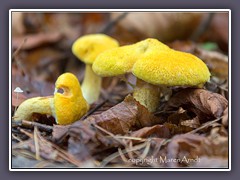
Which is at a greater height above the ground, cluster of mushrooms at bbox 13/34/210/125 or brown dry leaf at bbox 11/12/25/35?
brown dry leaf at bbox 11/12/25/35

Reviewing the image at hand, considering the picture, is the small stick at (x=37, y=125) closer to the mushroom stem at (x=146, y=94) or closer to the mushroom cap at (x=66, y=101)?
the mushroom cap at (x=66, y=101)

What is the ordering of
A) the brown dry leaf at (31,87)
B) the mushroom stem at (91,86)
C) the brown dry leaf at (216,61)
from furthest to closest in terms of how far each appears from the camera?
1. the brown dry leaf at (216,61)
2. the mushroom stem at (91,86)
3. the brown dry leaf at (31,87)

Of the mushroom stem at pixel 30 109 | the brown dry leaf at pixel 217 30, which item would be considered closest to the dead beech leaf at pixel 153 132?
the mushroom stem at pixel 30 109

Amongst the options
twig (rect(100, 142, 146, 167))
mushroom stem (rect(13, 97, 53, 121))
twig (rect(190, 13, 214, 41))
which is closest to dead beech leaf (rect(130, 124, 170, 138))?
twig (rect(100, 142, 146, 167))

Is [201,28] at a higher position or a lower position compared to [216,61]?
Result: higher

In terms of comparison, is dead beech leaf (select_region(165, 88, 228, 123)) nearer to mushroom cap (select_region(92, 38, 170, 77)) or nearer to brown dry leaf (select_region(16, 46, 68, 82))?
mushroom cap (select_region(92, 38, 170, 77))

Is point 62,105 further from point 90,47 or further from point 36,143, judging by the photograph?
point 90,47

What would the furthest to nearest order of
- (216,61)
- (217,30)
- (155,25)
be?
(217,30), (155,25), (216,61)

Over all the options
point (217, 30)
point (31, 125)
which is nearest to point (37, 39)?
point (217, 30)
